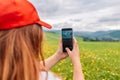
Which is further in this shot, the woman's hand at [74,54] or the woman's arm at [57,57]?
the woman's arm at [57,57]

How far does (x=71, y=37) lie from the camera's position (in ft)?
11.1

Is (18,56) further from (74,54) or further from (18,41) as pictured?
(74,54)

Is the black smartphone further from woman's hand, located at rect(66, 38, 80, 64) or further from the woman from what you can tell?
the woman

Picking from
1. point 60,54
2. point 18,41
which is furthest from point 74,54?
point 18,41

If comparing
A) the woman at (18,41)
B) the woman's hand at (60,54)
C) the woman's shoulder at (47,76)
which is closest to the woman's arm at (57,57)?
the woman's hand at (60,54)

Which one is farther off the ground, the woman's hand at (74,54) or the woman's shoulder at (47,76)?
the woman's hand at (74,54)

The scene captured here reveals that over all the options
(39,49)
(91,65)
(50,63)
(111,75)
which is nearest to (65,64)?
(91,65)

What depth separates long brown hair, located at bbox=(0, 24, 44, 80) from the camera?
2721mm

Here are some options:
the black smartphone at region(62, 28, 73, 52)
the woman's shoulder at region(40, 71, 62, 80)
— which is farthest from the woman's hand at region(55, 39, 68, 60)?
the woman's shoulder at region(40, 71, 62, 80)

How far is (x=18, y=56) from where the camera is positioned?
2.75 m

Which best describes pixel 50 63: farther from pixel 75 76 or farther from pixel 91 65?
pixel 91 65

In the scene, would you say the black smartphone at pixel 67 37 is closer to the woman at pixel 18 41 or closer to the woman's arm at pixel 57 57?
the woman's arm at pixel 57 57

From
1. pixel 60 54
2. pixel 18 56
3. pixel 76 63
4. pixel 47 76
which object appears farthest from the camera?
pixel 60 54

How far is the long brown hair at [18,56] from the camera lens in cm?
272
